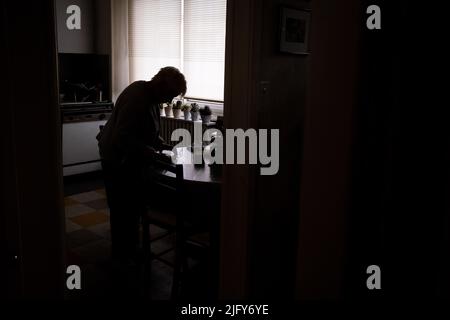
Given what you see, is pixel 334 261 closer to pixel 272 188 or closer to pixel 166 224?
pixel 272 188

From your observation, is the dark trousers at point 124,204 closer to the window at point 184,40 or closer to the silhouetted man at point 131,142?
the silhouetted man at point 131,142

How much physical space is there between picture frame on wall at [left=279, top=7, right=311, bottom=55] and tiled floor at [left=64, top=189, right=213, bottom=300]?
5.32 feet

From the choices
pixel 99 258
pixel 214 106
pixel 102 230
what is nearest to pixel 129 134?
A: pixel 99 258

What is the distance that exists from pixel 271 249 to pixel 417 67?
1.53 meters

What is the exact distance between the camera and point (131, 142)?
279 centimetres

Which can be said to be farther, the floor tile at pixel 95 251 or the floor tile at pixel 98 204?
the floor tile at pixel 98 204

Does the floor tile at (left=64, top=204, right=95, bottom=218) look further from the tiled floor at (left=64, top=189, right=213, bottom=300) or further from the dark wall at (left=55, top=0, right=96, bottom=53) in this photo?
the dark wall at (left=55, top=0, right=96, bottom=53)

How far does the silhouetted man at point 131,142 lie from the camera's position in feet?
9.21

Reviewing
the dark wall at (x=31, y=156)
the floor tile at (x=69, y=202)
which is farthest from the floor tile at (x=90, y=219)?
the dark wall at (x=31, y=156)

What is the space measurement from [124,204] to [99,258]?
1.77 ft

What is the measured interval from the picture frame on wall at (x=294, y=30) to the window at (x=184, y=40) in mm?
2327

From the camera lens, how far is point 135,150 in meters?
2.80

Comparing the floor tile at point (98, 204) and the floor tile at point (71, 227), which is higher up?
the floor tile at point (98, 204)
